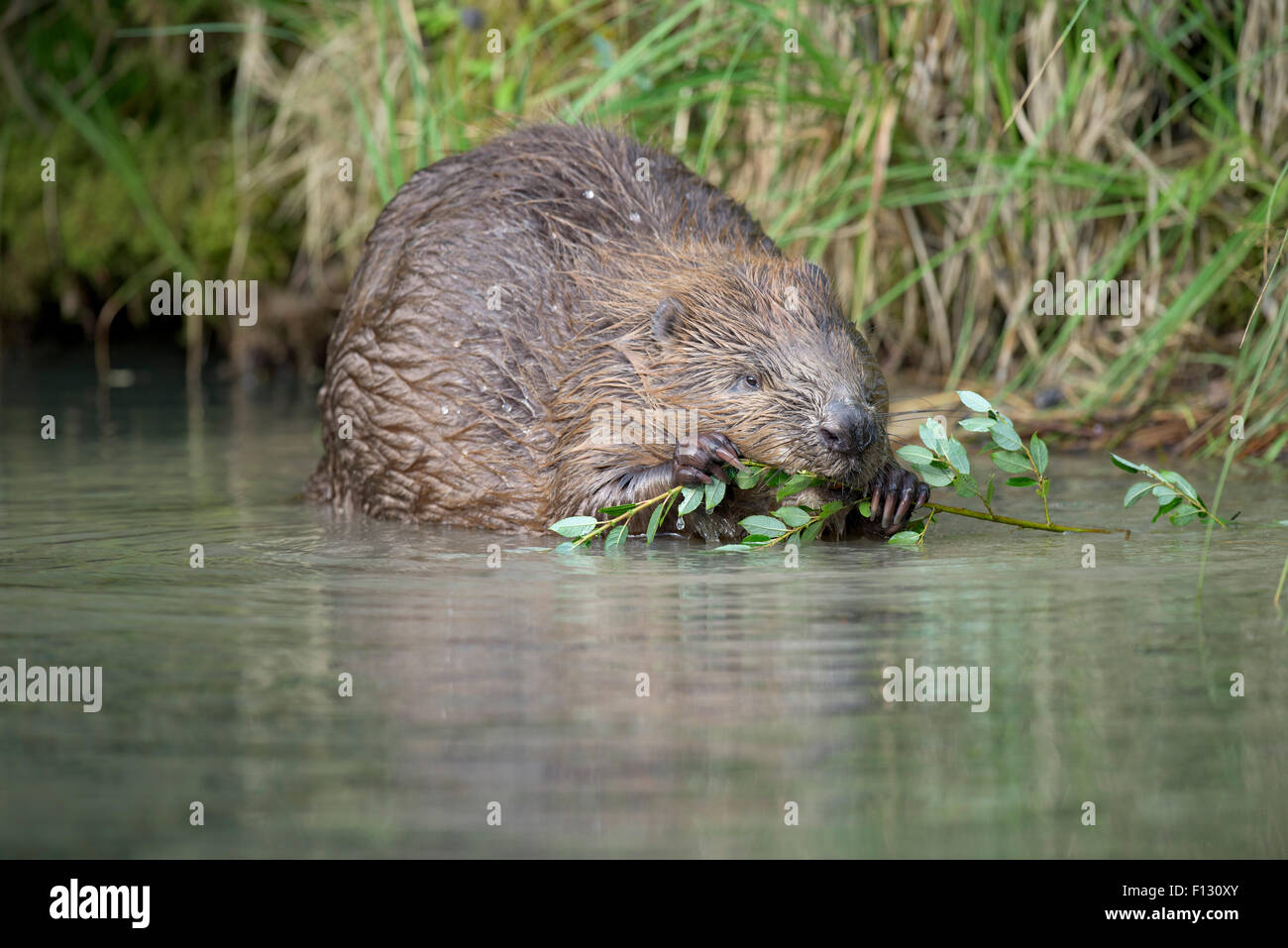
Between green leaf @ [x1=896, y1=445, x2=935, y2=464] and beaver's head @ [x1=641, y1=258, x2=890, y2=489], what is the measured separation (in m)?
0.04

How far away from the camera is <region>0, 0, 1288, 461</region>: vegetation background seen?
16.8 ft

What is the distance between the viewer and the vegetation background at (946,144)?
512 centimetres

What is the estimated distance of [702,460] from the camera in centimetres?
359

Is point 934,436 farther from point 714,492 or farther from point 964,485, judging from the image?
point 714,492

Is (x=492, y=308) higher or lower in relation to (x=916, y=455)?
higher

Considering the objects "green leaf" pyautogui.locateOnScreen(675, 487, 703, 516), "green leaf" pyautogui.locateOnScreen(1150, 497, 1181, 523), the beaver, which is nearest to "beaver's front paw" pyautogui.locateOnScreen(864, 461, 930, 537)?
the beaver

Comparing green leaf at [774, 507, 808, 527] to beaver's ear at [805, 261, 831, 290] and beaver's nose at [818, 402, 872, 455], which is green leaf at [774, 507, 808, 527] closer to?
beaver's nose at [818, 402, 872, 455]

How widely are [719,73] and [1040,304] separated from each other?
1.26 metres

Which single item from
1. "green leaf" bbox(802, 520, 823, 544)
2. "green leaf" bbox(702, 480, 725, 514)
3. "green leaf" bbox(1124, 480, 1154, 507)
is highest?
"green leaf" bbox(1124, 480, 1154, 507)

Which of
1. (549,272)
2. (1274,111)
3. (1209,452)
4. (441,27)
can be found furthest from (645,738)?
(441,27)

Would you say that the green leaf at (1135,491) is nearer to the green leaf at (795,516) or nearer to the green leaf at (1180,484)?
the green leaf at (1180,484)

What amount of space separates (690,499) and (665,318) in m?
0.45

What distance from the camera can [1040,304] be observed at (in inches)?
224

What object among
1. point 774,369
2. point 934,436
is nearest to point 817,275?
point 774,369
